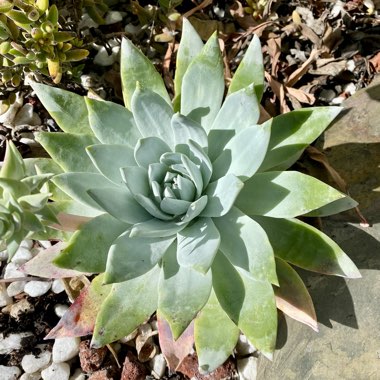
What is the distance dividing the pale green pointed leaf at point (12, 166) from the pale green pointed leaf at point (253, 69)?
0.59m

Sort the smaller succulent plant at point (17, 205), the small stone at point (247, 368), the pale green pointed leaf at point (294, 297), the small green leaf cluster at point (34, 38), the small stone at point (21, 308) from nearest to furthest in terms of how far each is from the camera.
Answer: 1. the smaller succulent plant at point (17, 205)
2. the pale green pointed leaf at point (294, 297)
3. the small green leaf cluster at point (34, 38)
4. the small stone at point (247, 368)
5. the small stone at point (21, 308)

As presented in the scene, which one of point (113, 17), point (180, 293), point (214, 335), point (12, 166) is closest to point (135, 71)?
point (12, 166)

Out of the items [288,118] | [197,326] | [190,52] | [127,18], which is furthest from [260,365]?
[127,18]

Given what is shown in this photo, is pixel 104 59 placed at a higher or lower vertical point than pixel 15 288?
higher

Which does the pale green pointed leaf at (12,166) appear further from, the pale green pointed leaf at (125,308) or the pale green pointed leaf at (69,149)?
the pale green pointed leaf at (125,308)

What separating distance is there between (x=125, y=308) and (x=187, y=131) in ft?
1.50

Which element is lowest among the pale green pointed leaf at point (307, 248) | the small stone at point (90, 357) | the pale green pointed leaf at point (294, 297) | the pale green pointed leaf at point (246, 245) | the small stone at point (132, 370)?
the small stone at point (132, 370)

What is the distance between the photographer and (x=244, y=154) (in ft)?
4.20

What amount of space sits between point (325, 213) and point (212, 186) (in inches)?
12.2

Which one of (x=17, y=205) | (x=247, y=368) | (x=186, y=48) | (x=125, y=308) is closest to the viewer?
(x=17, y=205)

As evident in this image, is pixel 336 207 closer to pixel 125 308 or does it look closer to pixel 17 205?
pixel 125 308

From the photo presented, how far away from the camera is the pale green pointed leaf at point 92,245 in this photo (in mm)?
1246

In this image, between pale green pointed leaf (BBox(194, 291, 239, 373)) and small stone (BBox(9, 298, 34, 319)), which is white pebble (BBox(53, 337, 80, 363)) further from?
pale green pointed leaf (BBox(194, 291, 239, 373))

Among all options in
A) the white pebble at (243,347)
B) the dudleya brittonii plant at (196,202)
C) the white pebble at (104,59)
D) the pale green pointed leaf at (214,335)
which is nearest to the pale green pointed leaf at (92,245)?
the dudleya brittonii plant at (196,202)
